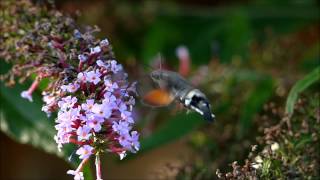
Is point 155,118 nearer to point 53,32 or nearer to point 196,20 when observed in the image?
point 196,20

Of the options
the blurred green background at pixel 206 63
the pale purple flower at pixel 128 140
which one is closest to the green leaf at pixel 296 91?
the blurred green background at pixel 206 63

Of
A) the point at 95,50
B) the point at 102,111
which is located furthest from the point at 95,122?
the point at 95,50

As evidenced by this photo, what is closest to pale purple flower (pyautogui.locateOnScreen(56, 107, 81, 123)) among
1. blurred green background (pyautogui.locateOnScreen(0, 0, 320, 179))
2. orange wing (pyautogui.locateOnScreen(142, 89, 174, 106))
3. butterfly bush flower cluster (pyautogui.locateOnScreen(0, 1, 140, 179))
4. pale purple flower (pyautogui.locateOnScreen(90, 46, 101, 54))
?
butterfly bush flower cluster (pyautogui.locateOnScreen(0, 1, 140, 179))

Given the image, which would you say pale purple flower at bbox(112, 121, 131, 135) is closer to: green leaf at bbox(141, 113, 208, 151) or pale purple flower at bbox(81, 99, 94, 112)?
pale purple flower at bbox(81, 99, 94, 112)

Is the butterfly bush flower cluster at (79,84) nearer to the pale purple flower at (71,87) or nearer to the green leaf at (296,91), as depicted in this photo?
the pale purple flower at (71,87)

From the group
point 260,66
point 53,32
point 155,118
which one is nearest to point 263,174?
point 53,32
